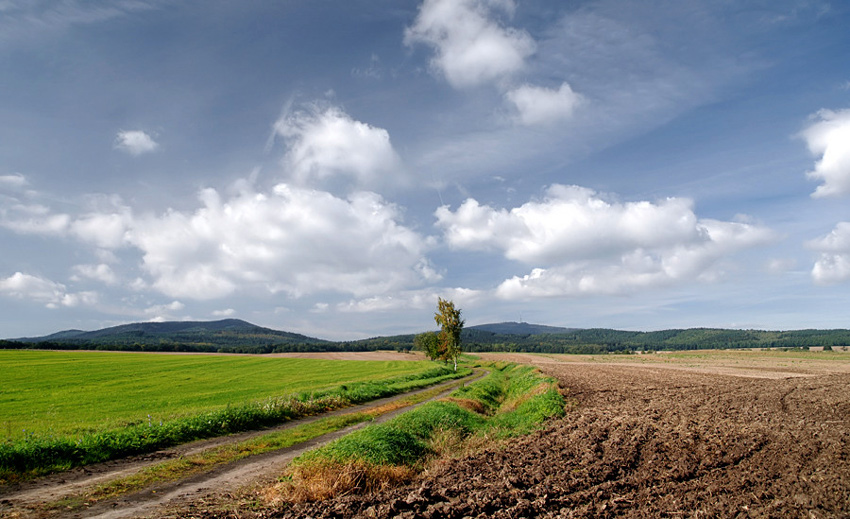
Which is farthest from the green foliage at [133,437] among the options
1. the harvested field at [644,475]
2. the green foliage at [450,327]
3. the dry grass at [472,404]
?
the green foliage at [450,327]

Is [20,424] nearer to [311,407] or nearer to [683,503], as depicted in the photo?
[311,407]

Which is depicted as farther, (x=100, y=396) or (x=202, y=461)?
(x=100, y=396)

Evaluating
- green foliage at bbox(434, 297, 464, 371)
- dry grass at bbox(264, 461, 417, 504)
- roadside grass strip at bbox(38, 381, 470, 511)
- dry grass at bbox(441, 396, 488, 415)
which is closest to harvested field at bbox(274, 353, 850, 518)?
dry grass at bbox(264, 461, 417, 504)

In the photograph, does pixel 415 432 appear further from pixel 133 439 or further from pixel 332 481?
pixel 133 439

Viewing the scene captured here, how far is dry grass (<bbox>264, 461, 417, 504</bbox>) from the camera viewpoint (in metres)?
9.91

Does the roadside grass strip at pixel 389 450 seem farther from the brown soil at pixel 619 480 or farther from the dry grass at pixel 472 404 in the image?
the dry grass at pixel 472 404

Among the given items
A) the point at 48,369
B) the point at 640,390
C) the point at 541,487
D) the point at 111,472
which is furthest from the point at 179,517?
the point at 48,369

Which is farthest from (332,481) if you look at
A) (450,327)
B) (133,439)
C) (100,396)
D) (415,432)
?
(450,327)

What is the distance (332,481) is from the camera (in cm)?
1028

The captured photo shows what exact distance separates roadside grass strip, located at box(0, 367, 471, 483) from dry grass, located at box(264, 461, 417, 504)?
7544 millimetres

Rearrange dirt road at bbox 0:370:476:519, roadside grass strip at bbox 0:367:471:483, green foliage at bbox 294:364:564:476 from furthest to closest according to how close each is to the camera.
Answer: roadside grass strip at bbox 0:367:471:483
green foliage at bbox 294:364:564:476
dirt road at bbox 0:370:476:519

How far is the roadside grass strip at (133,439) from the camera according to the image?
507 inches

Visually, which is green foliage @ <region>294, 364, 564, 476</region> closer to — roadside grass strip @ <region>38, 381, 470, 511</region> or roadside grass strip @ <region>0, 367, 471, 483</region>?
roadside grass strip @ <region>38, 381, 470, 511</region>

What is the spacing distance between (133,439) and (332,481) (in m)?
9.80
